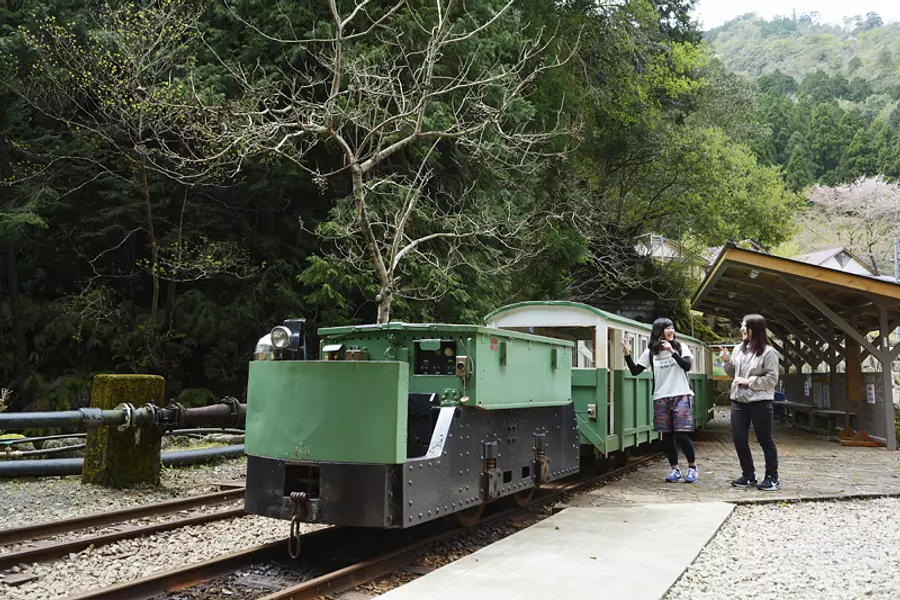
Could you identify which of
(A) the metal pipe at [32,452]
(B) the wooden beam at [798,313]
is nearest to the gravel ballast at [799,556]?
(B) the wooden beam at [798,313]

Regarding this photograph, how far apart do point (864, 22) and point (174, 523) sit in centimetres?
18164

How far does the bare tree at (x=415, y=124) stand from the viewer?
1324cm

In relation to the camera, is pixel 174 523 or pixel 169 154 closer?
pixel 174 523

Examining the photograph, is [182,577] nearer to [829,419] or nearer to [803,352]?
[829,419]

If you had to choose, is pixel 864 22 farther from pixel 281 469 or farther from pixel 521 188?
pixel 281 469

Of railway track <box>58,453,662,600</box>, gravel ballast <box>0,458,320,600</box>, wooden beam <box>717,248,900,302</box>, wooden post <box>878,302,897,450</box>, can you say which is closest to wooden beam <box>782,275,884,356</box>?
wooden post <box>878,302,897,450</box>

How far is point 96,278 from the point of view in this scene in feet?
57.9

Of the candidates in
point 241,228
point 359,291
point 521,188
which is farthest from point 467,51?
point 241,228

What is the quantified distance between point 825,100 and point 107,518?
79.8 metres

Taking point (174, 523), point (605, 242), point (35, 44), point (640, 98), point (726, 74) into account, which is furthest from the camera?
point (726, 74)

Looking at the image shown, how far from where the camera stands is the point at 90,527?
6805 mm

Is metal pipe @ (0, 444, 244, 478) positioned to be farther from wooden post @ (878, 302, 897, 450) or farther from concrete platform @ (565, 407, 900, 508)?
wooden post @ (878, 302, 897, 450)

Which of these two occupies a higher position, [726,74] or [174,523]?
[726,74]

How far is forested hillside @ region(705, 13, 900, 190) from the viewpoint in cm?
5147
